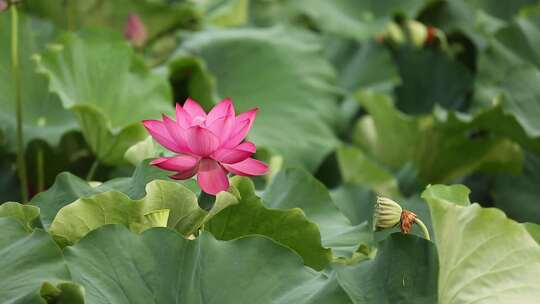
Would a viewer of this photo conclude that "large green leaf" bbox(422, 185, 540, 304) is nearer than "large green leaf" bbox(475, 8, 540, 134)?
Yes

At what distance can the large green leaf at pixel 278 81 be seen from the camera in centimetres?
223

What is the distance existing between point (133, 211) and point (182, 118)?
11 cm

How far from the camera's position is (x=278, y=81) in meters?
2.34

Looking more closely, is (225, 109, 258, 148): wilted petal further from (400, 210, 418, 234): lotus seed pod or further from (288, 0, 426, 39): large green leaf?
(288, 0, 426, 39): large green leaf

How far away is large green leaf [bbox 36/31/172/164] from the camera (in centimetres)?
174

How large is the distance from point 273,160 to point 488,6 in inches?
49.8

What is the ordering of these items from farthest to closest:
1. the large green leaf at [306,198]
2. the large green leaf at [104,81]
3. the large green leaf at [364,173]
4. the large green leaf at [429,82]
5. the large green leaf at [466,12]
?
the large green leaf at [466,12], the large green leaf at [429,82], the large green leaf at [364,173], the large green leaf at [104,81], the large green leaf at [306,198]

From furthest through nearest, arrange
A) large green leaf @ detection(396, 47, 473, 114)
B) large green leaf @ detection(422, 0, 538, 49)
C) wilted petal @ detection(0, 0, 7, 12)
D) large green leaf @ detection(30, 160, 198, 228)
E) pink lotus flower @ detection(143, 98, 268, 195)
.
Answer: large green leaf @ detection(422, 0, 538, 49) → large green leaf @ detection(396, 47, 473, 114) → wilted petal @ detection(0, 0, 7, 12) → large green leaf @ detection(30, 160, 198, 228) → pink lotus flower @ detection(143, 98, 268, 195)

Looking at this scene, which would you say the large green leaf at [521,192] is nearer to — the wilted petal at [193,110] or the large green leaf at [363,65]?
the large green leaf at [363,65]

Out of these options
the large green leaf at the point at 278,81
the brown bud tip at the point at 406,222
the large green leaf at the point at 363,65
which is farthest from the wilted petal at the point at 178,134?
the large green leaf at the point at 363,65

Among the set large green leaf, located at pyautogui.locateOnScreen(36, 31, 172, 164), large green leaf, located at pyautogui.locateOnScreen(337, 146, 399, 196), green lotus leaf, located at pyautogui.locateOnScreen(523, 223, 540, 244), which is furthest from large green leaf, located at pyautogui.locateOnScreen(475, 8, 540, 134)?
green lotus leaf, located at pyautogui.locateOnScreen(523, 223, 540, 244)

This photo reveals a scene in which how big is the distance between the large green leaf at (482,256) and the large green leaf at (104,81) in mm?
809

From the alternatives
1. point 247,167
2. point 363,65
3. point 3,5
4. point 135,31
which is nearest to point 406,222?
point 247,167

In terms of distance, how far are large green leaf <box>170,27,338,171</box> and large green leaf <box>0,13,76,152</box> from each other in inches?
12.3
